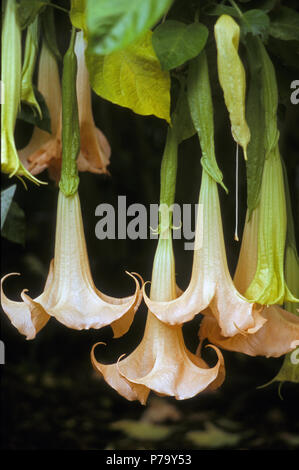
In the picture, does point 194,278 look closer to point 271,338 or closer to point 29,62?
point 271,338

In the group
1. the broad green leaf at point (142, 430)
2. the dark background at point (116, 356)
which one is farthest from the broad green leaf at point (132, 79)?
the broad green leaf at point (142, 430)

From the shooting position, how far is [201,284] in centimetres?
61

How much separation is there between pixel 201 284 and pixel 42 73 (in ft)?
1.30

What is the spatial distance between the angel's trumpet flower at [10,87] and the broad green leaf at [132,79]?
10 cm

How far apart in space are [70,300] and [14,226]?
0.22 m

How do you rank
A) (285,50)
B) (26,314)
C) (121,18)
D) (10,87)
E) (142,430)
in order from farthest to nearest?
(142,430), (285,50), (26,314), (10,87), (121,18)

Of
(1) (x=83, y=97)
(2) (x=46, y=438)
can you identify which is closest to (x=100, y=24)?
(1) (x=83, y=97)

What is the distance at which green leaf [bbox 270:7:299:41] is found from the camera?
0.68m

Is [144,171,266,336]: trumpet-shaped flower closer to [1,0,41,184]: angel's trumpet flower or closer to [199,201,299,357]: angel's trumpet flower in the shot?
[199,201,299,357]: angel's trumpet flower

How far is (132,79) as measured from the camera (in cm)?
62

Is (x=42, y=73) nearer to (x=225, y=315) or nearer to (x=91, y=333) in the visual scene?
(x=225, y=315)

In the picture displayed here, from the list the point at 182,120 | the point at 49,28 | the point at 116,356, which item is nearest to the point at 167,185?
the point at 182,120

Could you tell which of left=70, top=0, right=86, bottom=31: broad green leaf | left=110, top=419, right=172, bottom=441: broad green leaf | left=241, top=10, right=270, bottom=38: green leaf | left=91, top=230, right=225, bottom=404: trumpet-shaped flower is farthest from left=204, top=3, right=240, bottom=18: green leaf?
left=110, top=419, right=172, bottom=441: broad green leaf

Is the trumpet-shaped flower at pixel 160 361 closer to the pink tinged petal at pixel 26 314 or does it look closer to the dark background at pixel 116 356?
the pink tinged petal at pixel 26 314
